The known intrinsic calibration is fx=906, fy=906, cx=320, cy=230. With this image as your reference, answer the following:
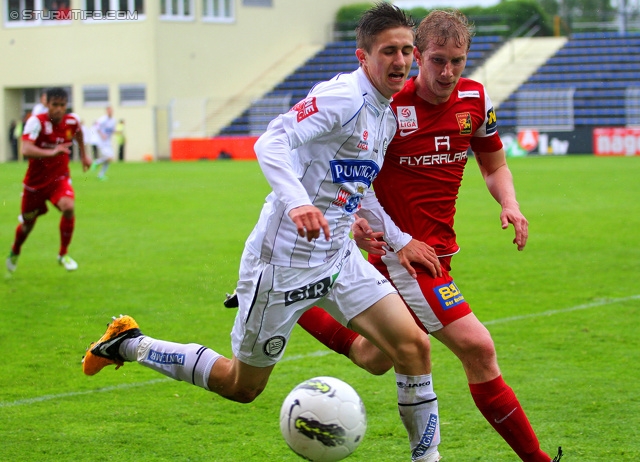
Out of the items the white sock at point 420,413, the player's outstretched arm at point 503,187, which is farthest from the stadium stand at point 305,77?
the white sock at point 420,413

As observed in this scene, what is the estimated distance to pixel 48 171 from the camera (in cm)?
1044

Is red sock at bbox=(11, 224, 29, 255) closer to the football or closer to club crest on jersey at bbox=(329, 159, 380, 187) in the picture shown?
club crest on jersey at bbox=(329, 159, 380, 187)

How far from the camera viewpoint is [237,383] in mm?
4402

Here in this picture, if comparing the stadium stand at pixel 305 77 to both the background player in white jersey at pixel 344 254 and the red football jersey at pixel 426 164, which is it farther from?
the background player in white jersey at pixel 344 254

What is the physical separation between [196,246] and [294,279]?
27.2ft

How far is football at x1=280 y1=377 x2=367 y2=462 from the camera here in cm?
386

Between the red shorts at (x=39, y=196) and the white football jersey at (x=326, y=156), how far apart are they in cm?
669

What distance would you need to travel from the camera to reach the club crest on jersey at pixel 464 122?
15.2 ft

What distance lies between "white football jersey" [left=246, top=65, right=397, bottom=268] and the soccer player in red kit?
1.06ft

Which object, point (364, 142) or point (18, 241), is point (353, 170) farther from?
point (18, 241)

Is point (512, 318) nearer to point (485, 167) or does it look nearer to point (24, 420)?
point (485, 167)

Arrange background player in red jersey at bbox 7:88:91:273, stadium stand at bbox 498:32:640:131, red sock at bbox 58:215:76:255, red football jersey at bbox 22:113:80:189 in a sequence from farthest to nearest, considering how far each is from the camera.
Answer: stadium stand at bbox 498:32:640:131, red sock at bbox 58:215:76:255, red football jersey at bbox 22:113:80:189, background player in red jersey at bbox 7:88:91:273

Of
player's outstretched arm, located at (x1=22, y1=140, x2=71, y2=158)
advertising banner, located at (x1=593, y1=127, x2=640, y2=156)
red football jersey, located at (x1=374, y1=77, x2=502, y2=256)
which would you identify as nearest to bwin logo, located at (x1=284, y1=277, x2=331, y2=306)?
red football jersey, located at (x1=374, y1=77, x2=502, y2=256)

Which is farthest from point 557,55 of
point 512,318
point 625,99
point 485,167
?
point 485,167
